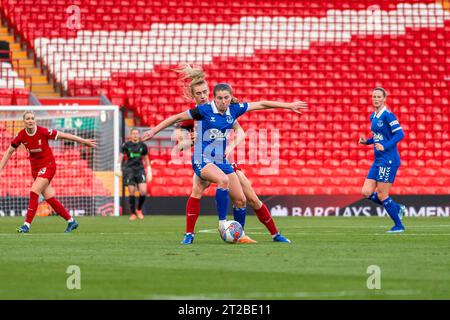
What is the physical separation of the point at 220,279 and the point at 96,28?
2398 cm

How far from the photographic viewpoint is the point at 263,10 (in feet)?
109

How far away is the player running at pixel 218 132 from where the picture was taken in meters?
12.2

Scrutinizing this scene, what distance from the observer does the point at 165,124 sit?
11844 millimetres

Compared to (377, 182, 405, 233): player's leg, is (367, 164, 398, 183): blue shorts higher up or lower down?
higher up

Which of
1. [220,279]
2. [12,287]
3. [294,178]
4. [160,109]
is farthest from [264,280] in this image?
[160,109]

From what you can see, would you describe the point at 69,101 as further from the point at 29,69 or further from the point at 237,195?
the point at 237,195

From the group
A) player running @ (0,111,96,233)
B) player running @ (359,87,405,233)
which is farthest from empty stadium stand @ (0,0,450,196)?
player running @ (359,87,405,233)

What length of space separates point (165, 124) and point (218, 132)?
2.62 ft

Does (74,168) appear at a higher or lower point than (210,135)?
lower

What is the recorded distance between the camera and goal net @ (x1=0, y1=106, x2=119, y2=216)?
84.5 ft

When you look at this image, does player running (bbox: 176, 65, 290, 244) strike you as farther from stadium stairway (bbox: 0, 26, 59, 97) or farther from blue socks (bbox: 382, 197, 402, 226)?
stadium stairway (bbox: 0, 26, 59, 97)

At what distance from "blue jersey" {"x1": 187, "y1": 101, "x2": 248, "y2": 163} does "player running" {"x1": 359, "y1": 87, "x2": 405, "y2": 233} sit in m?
3.83

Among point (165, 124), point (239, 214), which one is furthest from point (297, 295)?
point (239, 214)

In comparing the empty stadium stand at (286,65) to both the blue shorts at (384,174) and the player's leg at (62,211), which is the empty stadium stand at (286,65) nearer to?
→ the player's leg at (62,211)
